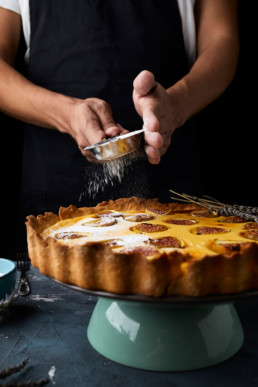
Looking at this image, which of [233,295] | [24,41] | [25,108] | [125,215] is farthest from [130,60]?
[233,295]

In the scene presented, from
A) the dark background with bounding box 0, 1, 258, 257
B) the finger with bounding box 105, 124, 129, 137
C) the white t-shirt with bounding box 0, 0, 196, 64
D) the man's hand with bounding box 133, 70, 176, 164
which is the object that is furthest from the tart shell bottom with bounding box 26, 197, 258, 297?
the dark background with bounding box 0, 1, 258, 257

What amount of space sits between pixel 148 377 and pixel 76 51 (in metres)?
1.50

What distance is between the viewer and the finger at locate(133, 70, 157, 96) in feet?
4.80

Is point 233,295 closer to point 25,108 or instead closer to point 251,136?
point 25,108

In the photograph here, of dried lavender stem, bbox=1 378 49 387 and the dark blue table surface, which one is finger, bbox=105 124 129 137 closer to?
the dark blue table surface

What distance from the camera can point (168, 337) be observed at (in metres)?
1.05

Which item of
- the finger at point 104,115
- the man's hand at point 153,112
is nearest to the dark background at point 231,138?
the man's hand at point 153,112

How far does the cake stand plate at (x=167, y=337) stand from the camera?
3.42 ft

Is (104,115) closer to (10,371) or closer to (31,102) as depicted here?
(31,102)

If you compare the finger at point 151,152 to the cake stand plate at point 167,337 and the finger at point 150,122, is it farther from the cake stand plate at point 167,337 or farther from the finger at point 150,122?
the cake stand plate at point 167,337

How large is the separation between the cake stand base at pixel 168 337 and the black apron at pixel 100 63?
0.91 m

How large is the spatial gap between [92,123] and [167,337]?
83 centimetres

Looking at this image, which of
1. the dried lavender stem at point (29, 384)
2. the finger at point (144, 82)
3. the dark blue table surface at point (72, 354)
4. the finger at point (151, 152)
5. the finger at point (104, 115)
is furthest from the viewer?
the finger at point (104, 115)

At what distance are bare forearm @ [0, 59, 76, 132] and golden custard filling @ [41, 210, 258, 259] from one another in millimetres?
515
